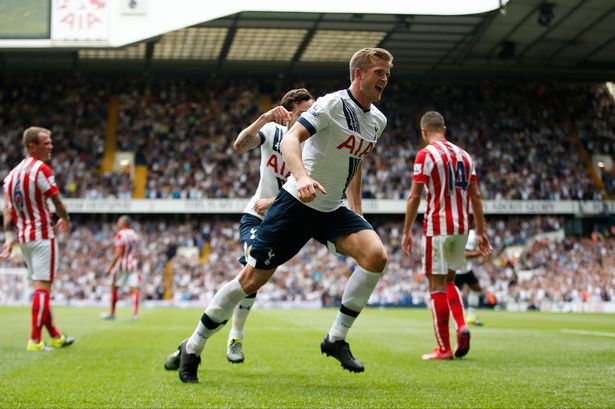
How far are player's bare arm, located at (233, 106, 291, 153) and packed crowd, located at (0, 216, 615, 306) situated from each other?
930 inches

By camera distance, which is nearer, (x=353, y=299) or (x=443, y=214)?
(x=353, y=299)

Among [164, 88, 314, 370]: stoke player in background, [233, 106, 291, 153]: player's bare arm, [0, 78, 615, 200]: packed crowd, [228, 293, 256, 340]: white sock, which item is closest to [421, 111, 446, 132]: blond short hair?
[164, 88, 314, 370]: stoke player in background

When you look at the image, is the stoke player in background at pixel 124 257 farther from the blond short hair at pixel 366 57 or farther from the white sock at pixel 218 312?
the blond short hair at pixel 366 57

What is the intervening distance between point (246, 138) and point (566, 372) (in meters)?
3.36

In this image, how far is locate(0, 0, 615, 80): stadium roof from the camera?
101 ft

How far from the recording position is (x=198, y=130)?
3688cm

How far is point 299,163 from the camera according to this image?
181 inches

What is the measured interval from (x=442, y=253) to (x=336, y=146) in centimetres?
273

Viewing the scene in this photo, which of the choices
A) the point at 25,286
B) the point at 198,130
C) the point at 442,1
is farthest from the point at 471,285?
the point at 198,130

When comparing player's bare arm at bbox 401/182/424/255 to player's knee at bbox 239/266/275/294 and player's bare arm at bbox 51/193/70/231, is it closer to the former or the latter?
player's knee at bbox 239/266/275/294

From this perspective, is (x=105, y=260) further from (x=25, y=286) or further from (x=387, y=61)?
(x=387, y=61)

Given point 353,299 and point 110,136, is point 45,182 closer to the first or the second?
point 353,299

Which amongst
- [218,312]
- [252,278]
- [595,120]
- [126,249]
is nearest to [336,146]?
[252,278]

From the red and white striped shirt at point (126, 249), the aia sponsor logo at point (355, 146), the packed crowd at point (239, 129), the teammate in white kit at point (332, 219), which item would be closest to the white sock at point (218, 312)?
the teammate in white kit at point (332, 219)
